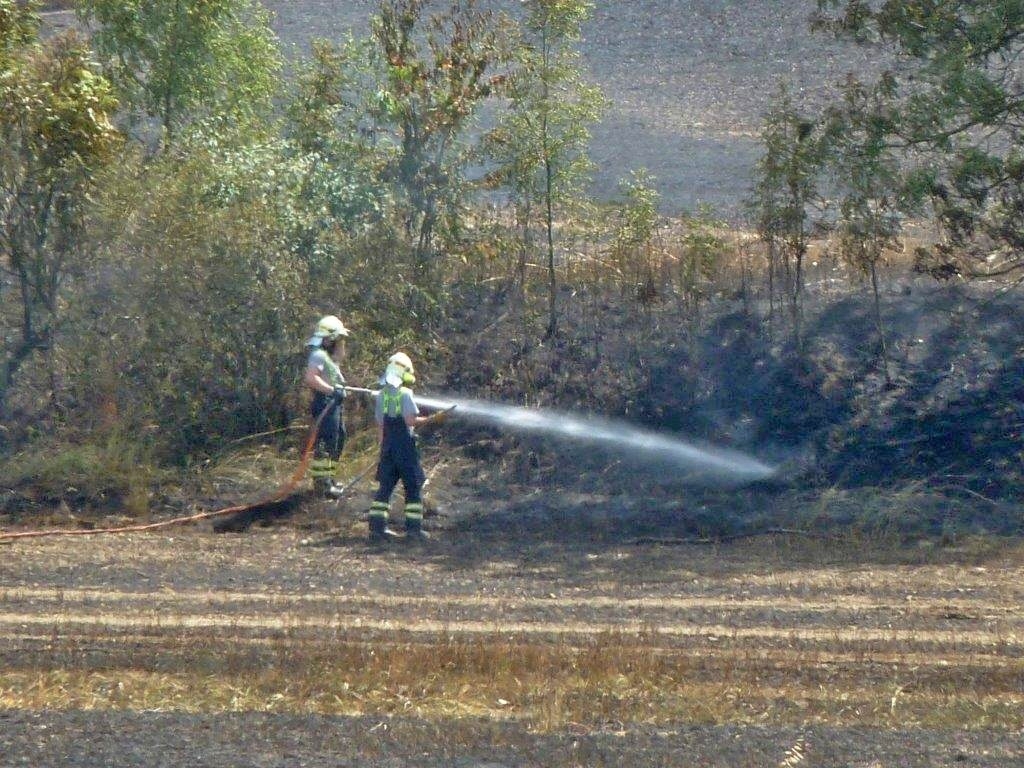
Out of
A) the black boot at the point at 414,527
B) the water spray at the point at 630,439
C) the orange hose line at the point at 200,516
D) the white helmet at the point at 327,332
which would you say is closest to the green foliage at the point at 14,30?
the white helmet at the point at 327,332

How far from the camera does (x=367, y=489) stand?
1430 centimetres

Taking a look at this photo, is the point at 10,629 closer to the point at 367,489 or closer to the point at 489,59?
the point at 367,489

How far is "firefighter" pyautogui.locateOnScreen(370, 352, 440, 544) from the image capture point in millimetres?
12570

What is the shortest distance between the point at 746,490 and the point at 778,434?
138 centimetres

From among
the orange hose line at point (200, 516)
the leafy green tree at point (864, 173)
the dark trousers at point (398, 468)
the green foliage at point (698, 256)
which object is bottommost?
the orange hose line at point (200, 516)

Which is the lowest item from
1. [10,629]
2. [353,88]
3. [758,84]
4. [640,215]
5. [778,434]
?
[10,629]

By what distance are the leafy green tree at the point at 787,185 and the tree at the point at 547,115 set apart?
211cm

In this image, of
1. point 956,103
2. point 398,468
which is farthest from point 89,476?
point 956,103

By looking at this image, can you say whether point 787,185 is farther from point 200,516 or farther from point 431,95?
point 200,516

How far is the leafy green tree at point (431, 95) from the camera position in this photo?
1672 cm

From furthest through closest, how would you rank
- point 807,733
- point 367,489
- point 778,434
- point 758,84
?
point 758,84 → point 778,434 → point 367,489 → point 807,733

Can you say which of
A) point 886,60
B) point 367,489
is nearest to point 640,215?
point 367,489

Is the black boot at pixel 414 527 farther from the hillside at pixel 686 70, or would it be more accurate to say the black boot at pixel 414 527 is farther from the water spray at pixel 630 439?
the hillside at pixel 686 70

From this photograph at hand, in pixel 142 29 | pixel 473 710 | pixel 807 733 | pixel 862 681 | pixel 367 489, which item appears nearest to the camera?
pixel 807 733
